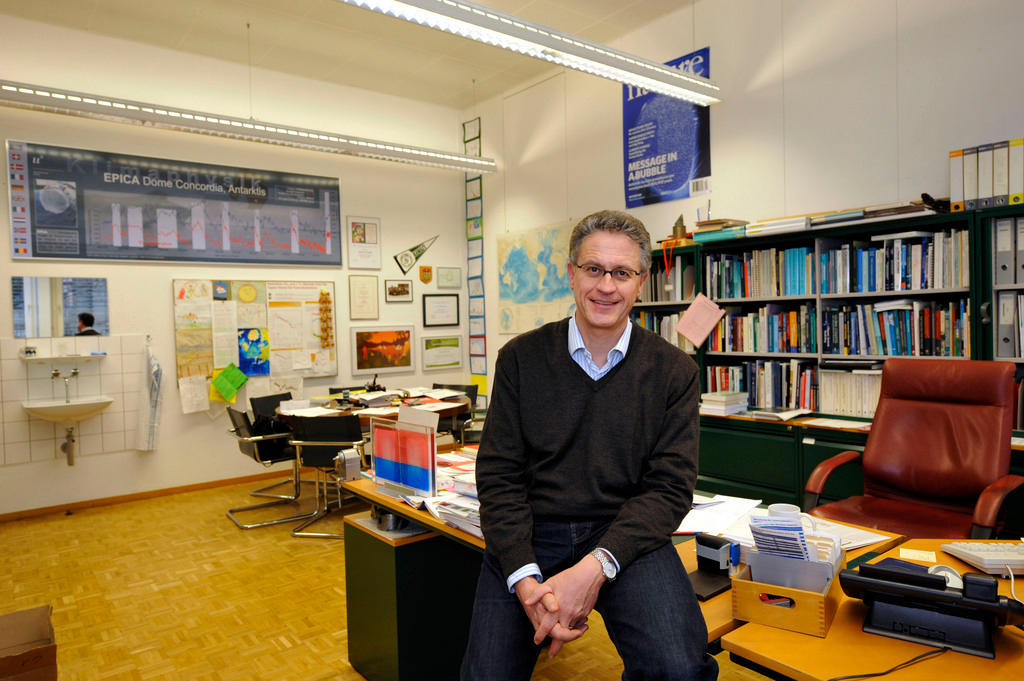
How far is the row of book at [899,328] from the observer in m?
3.46

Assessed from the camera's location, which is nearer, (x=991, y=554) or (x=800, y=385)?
(x=991, y=554)

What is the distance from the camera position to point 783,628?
126 cm

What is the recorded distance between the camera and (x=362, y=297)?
22.6 ft

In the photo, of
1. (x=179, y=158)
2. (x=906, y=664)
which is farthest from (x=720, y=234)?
(x=179, y=158)

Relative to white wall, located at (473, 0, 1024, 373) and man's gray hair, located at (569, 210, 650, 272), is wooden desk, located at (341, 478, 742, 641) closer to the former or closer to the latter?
man's gray hair, located at (569, 210, 650, 272)

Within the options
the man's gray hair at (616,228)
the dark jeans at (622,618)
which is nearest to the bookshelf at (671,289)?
the man's gray hair at (616,228)

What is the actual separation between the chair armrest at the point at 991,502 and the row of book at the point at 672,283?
8.40ft

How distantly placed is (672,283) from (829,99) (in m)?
1.60

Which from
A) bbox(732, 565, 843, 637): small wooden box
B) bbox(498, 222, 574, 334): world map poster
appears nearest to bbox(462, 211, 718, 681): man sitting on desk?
bbox(732, 565, 843, 637): small wooden box

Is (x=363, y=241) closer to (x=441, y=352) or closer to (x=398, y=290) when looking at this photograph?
(x=398, y=290)

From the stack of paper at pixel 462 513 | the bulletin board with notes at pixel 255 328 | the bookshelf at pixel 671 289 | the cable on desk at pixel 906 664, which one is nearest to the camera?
the cable on desk at pixel 906 664

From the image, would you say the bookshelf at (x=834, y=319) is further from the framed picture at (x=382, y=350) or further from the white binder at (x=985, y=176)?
the framed picture at (x=382, y=350)

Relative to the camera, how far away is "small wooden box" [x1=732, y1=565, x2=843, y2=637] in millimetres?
1214

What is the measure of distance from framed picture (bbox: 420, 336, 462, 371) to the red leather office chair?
5.09m
